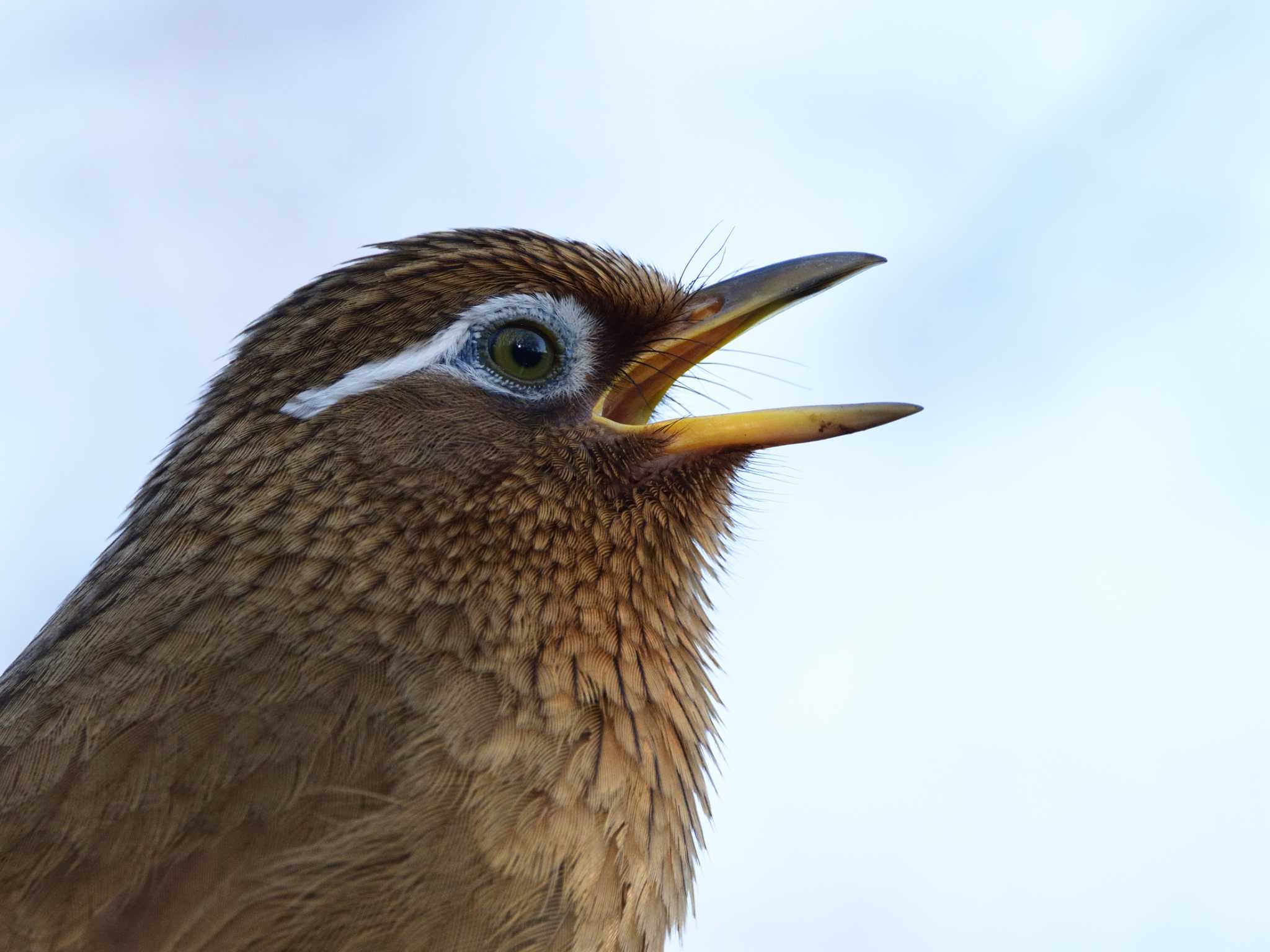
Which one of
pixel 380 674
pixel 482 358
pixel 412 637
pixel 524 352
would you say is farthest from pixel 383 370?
pixel 380 674

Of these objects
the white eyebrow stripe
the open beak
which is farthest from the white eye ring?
the open beak

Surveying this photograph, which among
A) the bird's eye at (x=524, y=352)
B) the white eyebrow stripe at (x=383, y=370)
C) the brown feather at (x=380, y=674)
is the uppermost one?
the bird's eye at (x=524, y=352)

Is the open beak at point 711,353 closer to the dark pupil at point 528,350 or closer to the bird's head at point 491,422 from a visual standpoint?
the bird's head at point 491,422

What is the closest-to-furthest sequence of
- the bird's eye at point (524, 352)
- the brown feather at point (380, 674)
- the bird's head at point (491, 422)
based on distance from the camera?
the brown feather at point (380, 674)
the bird's head at point (491, 422)
the bird's eye at point (524, 352)

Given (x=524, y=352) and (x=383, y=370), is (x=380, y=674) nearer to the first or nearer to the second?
(x=383, y=370)

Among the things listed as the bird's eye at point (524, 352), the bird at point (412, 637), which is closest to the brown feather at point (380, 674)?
the bird at point (412, 637)

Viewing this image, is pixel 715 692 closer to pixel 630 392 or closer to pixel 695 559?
pixel 695 559

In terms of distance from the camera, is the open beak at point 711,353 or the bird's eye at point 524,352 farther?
the bird's eye at point 524,352

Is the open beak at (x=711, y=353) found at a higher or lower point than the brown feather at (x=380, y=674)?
higher
